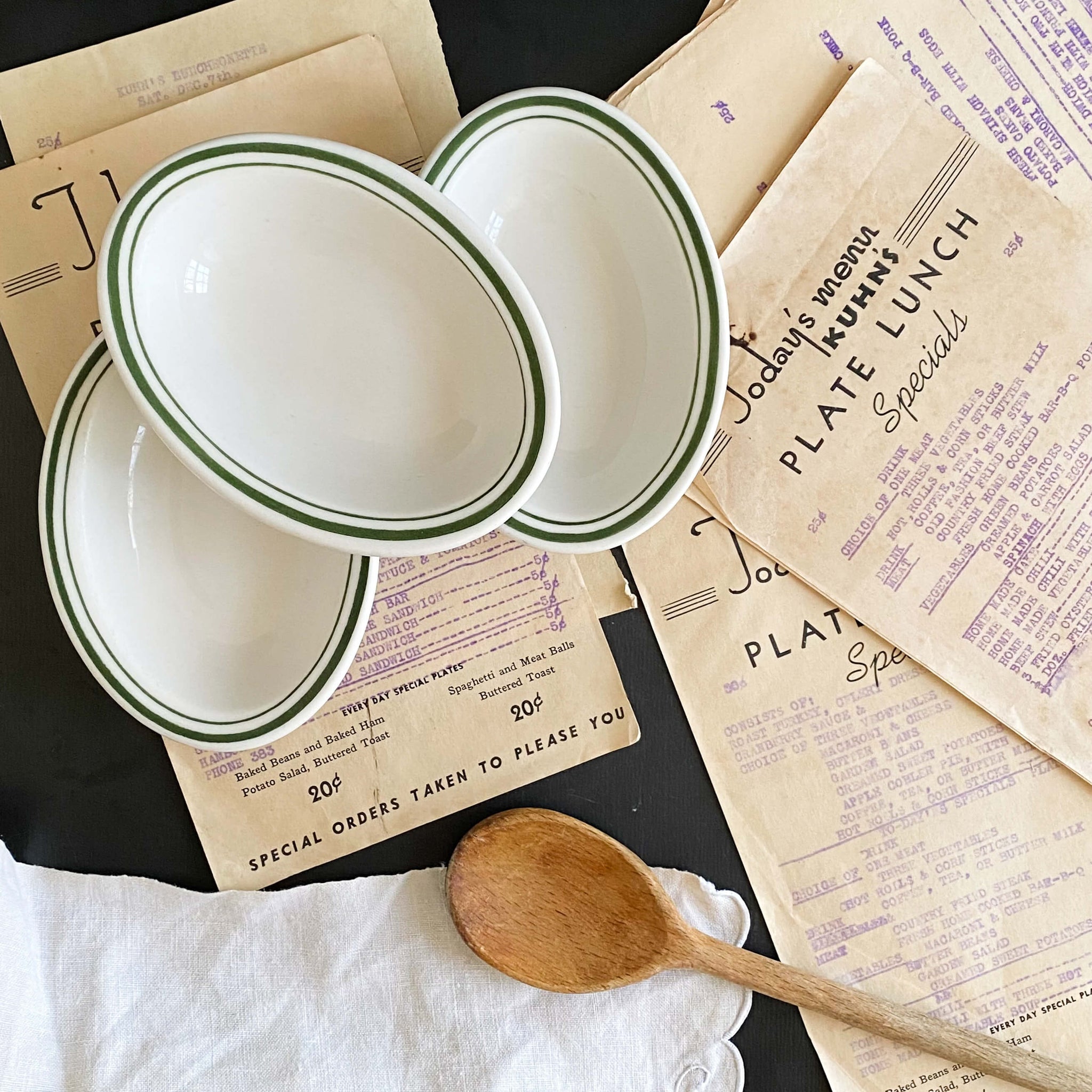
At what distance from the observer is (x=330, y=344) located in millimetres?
384

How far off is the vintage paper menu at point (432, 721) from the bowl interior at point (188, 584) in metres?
0.04

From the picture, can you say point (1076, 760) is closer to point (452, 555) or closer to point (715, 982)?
point (715, 982)

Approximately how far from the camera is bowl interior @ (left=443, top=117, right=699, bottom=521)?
1.31ft

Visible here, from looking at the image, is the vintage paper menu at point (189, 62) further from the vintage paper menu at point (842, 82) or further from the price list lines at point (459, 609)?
the price list lines at point (459, 609)

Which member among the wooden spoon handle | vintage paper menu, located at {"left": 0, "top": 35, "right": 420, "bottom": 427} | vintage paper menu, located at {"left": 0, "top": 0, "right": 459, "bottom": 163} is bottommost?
the wooden spoon handle

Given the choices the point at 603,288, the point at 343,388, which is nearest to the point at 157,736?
the point at 343,388

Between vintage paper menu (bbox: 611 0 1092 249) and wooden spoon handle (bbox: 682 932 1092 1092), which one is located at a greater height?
vintage paper menu (bbox: 611 0 1092 249)

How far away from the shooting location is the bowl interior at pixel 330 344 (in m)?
0.37

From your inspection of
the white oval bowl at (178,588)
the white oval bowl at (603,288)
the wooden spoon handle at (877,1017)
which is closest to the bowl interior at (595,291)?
the white oval bowl at (603,288)

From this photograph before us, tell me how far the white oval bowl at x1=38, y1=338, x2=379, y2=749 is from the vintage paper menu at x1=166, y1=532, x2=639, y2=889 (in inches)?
1.7

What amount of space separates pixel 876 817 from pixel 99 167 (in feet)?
1.55

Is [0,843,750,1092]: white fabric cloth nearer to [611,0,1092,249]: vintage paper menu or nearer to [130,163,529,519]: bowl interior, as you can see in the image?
[130,163,529,519]: bowl interior

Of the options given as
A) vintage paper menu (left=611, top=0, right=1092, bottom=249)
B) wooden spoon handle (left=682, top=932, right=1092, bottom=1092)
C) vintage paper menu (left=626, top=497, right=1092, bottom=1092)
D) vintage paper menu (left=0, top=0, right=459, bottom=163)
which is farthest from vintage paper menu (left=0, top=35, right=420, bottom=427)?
wooden spoon handle (left=682, top=932, right=1092, bottom=1092)

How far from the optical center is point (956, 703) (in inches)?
18.1
